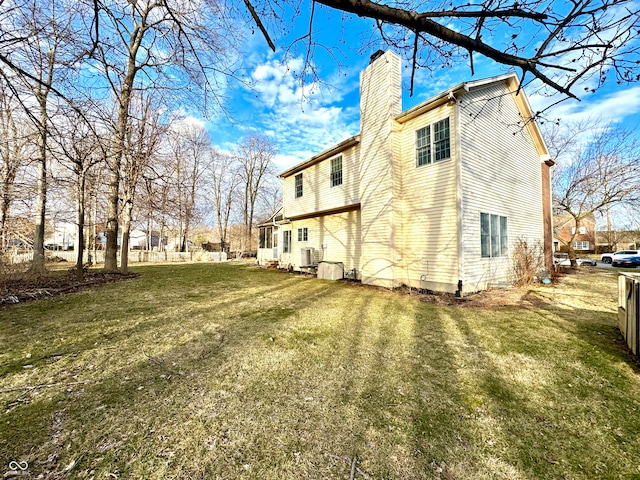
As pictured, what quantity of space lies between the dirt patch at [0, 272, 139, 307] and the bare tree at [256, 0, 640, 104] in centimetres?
846

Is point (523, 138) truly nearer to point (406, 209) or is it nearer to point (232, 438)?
point (406, 209)

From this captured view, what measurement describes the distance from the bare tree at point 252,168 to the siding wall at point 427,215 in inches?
1048

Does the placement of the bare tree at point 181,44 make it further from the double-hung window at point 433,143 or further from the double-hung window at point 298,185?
the double-hung window at point 298,185

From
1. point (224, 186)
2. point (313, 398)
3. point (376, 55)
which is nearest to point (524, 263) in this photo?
point (376, 55)

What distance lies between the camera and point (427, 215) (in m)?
8.30

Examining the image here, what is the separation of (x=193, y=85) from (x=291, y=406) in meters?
5.16

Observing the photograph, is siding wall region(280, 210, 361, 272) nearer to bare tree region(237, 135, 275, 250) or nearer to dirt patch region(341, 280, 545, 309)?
dirt patch region(341, 280, 545, 309)

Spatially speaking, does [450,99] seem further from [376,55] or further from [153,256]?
[153,256]

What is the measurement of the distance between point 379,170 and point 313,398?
27.0ft

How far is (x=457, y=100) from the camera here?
7.62 metres

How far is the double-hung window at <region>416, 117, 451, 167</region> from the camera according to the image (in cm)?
792

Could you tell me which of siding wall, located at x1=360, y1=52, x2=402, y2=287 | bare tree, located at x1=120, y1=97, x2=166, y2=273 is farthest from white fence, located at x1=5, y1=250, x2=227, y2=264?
siding wall, located at x1=360, y1=52, x2=402, y2=287

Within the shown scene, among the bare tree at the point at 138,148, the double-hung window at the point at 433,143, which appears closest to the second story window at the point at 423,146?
the double-hung window at the point at 433,143

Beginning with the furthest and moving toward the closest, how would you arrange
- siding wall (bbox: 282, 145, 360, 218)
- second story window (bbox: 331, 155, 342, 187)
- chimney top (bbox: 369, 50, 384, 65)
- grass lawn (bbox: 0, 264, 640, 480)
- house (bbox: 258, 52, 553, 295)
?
second story window (bbox: 331, 155, 342, 187), siding wall (bbox: 282, 145, 360, 218), chimney top (bbox: 369, 50, 384, 65), house (bbox: 258, 52, 553, 295), grass lawn (bbox: 0, 264, 640, 480)
